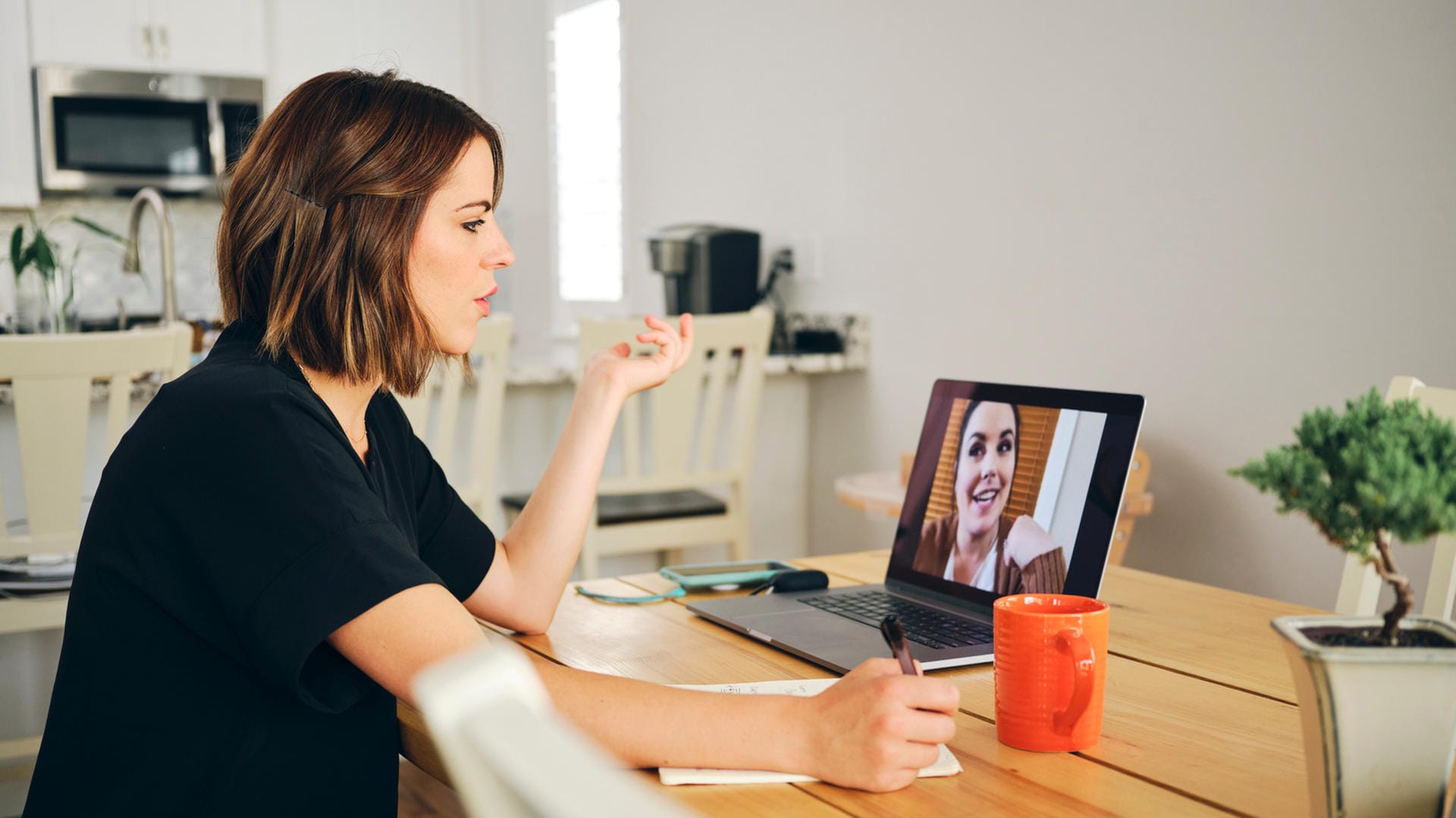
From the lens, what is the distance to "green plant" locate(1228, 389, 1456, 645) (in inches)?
22.8

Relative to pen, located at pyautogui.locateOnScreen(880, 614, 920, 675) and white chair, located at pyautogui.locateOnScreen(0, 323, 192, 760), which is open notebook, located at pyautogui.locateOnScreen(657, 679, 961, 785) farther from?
white chair, located at pyautogui.locateOnScreen(0, 323, 192, 760)

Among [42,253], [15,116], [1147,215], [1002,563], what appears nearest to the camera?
[1002,563]

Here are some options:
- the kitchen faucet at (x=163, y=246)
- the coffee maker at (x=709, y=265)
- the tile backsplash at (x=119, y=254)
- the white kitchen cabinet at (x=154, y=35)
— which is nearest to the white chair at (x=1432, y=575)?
the coffee maker at (x=709, y=265)

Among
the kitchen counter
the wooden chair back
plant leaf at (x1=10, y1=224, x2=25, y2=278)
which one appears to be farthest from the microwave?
the wooden chair back

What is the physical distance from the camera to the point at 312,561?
0.82m

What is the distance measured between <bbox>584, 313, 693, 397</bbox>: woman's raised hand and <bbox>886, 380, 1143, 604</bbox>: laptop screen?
28 centimetres

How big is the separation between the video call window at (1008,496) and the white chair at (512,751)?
0.86m

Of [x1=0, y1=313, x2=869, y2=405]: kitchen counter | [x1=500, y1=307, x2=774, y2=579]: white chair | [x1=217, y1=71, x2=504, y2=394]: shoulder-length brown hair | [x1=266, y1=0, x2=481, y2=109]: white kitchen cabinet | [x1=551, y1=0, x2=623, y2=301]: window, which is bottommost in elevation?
[x1=500, y1=307, x2=774, y2=579]: white chair

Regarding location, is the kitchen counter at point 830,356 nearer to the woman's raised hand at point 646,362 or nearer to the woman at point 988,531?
the woman's raised hand at point 646,362

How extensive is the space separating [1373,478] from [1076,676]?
0.95 feet

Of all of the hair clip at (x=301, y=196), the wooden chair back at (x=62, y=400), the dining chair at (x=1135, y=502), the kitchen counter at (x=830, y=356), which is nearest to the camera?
the hair clip at (x=301, y=196)

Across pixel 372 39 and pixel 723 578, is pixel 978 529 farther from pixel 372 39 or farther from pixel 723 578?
pixel 372 39

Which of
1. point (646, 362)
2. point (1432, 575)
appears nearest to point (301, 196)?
point (646, 362)

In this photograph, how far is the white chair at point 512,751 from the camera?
0.28 m
